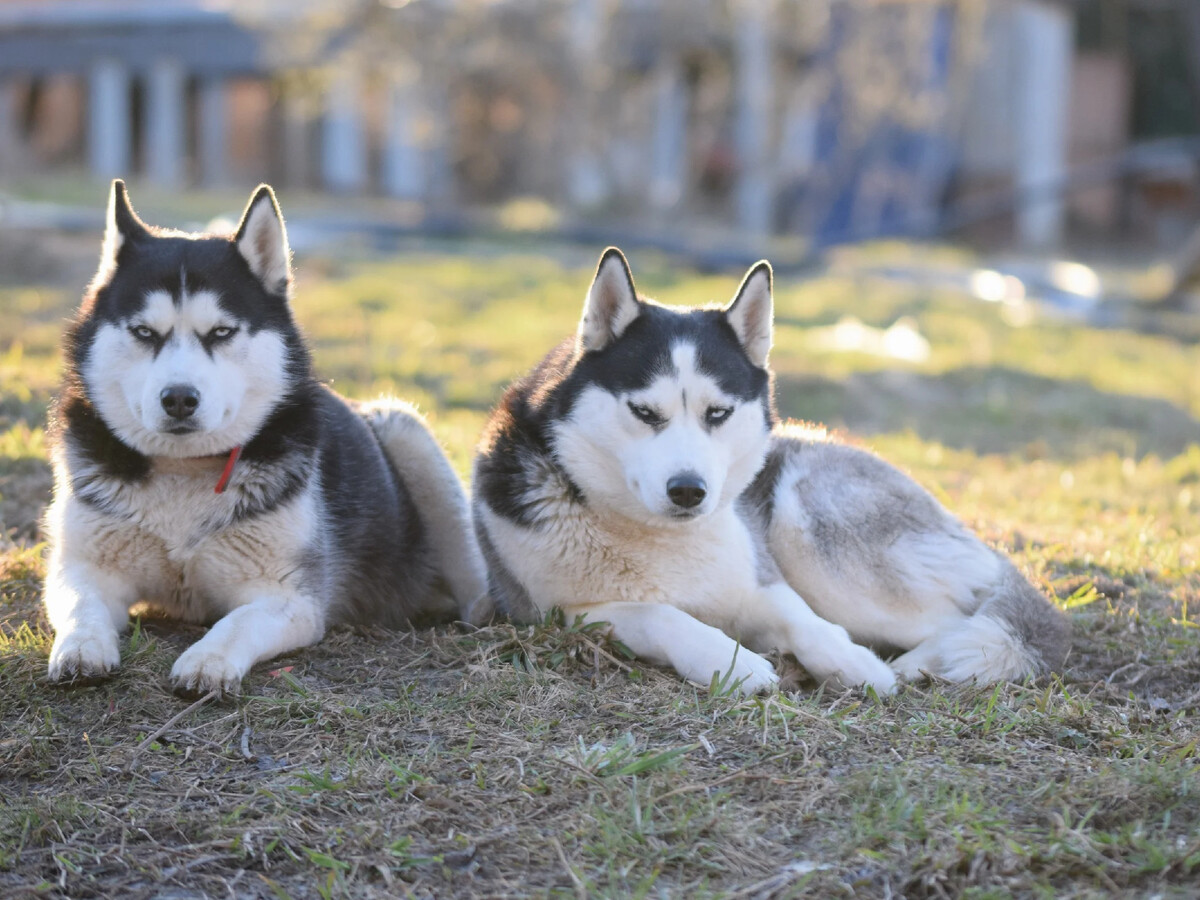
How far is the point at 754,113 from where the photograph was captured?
21.0m

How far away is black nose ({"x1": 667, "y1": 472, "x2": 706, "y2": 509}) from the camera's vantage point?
3.74m

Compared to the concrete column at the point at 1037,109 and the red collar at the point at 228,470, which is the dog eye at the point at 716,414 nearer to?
the red collar at the point at 228,470

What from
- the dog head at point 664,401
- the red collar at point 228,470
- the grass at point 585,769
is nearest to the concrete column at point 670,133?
the grass at point 585,769

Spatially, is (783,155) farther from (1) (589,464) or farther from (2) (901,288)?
(1) (589,464)

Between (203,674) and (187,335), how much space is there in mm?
998

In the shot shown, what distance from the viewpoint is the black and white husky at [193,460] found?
3.72m

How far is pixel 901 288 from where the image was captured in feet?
52.7

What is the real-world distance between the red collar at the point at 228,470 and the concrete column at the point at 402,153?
18.9 metres

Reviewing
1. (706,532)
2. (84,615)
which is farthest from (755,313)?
(84,615)

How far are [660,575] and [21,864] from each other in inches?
80.2

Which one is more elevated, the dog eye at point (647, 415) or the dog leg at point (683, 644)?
the dog eye at point (647, 415)

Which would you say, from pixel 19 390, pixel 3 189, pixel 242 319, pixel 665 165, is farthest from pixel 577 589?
pixel 665 165

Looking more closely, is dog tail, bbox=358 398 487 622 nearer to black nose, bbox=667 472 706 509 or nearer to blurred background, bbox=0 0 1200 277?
black nose, bbox=667 472 706 509

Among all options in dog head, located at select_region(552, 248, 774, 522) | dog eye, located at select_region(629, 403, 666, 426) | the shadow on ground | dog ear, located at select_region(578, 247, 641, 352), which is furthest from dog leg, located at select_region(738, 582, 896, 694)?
the shadow on ground
